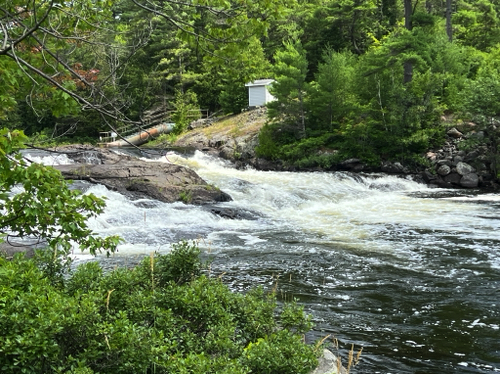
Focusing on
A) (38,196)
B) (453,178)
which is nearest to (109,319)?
(38,196)

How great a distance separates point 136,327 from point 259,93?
30.5 m

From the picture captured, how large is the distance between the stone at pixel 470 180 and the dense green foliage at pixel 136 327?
16559mm

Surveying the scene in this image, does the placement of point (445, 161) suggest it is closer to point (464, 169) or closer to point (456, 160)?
point (456, 160)

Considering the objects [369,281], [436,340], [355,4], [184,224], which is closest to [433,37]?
[355,4]

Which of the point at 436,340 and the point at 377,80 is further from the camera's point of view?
the point at 377,80

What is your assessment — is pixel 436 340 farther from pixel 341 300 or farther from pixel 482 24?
pixel 482 24

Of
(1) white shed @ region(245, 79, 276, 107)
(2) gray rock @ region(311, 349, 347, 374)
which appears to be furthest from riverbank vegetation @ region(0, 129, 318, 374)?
(1) white shed @ region(245, 79, 276, 107)

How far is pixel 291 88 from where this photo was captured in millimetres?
23875

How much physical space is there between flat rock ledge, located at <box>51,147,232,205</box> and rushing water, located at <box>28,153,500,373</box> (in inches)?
22.0

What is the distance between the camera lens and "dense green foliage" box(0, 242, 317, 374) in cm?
307

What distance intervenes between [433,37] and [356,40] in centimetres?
1218

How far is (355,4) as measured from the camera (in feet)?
105

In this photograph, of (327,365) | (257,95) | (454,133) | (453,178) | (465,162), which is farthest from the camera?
(257,95)

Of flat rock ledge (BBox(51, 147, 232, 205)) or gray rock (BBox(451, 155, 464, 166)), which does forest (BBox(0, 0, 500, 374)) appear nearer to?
flat rock ledge (BBox(51, 147, 232, 205))
